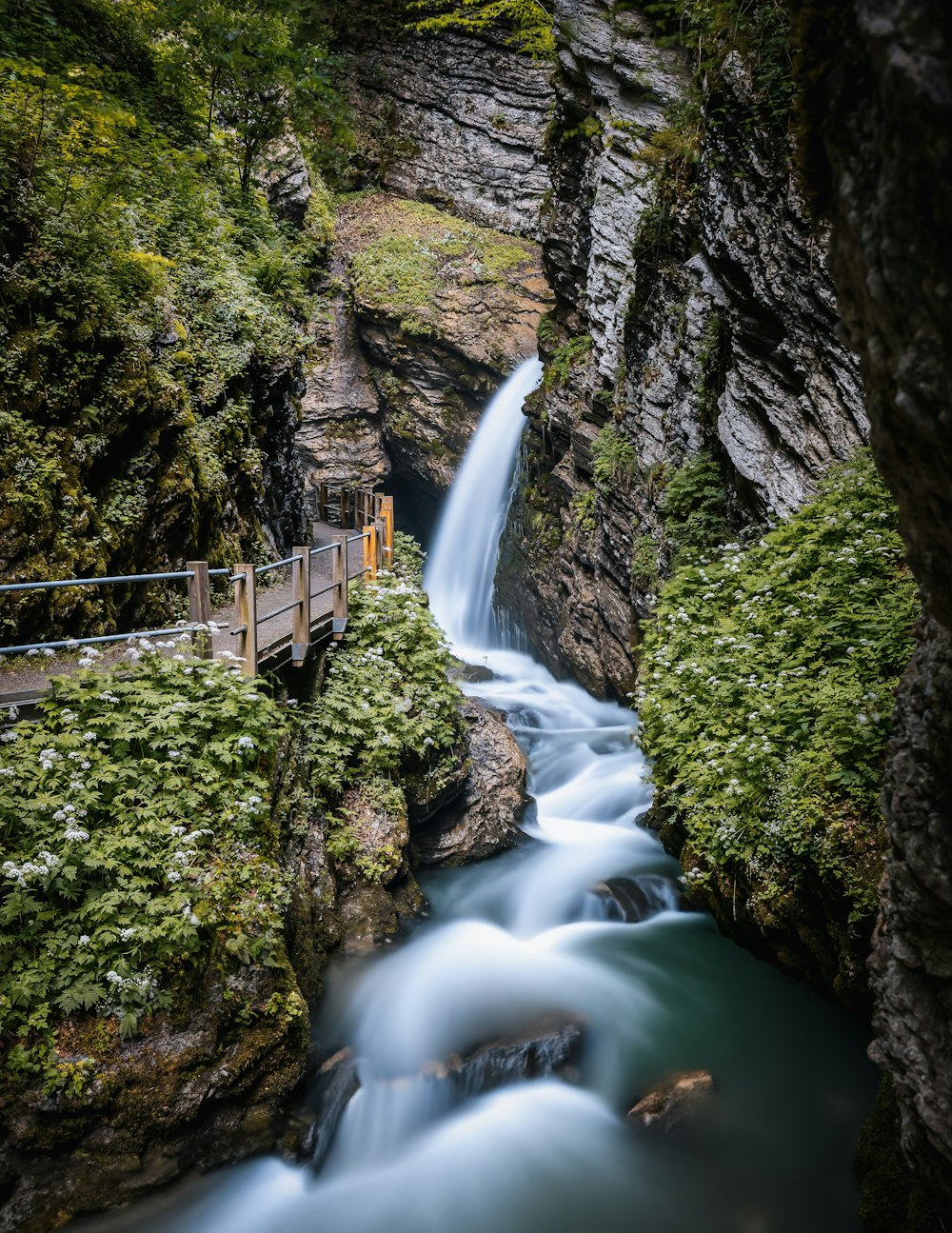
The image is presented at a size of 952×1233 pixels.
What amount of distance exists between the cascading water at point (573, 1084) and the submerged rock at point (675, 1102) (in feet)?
0.28

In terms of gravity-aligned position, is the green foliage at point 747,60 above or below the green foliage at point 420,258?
below

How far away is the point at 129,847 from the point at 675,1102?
4.61 meters

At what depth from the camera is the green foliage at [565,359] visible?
15.9 m

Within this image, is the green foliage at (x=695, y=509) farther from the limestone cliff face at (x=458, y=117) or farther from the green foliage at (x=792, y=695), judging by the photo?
the limestone cliff face at (x=458, y=117)

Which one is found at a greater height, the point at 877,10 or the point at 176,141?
the point at 176,141

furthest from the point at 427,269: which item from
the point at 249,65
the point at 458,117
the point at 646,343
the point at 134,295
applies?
the point at 134,295

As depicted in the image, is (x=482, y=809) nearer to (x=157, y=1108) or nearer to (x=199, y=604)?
(x=199, y=604)

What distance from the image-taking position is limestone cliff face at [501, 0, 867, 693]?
8.52m

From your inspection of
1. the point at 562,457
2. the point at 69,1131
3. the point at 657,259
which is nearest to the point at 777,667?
the point at 69,1131

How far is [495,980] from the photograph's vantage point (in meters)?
7.50

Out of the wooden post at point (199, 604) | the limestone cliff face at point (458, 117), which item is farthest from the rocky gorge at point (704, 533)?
the limestone cliff face at point (458, 117)

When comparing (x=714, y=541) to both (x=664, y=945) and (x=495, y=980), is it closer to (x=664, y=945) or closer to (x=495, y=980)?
(x=664, y=945)

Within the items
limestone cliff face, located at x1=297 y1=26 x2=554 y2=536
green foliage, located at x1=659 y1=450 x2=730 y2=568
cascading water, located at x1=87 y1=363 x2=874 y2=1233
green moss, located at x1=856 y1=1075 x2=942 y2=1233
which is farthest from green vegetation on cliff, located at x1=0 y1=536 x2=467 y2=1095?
limestone cliff face, located at x1=297 y1=26 x2=554 y2=536

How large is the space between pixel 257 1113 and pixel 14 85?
10737 mm
